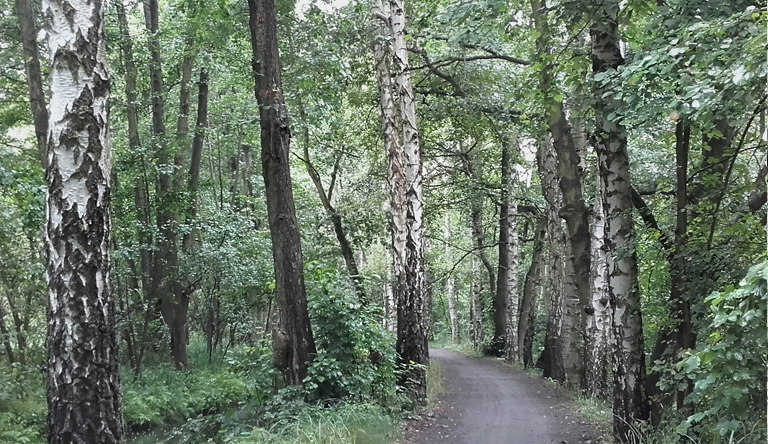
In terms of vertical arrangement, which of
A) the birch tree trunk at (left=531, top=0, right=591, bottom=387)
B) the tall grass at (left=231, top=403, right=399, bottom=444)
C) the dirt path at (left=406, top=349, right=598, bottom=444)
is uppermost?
the birch tree trunk at (left=531, top=0, right=591, bottom=387)

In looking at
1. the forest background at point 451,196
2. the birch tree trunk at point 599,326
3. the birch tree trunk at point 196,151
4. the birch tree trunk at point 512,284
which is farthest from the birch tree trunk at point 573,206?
the birch tree trunk at point 196,151

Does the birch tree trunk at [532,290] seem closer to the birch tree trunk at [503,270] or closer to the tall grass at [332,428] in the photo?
the birch tree trunk at [503,270]

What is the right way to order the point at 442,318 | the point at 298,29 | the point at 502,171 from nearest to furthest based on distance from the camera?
the point at 298,29 → the point at 502,171 → the point at 442,318

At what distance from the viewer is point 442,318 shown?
57406 mm

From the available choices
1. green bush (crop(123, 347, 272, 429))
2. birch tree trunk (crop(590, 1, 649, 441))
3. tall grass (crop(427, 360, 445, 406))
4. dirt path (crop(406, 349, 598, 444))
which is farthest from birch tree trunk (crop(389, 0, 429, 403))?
birch tree trunk (crop(590, 1, 649, 441))

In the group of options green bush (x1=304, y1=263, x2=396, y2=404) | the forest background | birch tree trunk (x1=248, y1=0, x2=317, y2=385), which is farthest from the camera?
birch tree trunk (x1=248, y1=0, x2=317, y2=385)

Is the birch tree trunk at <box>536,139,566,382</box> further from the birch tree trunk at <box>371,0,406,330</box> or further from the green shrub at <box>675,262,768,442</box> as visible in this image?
the green shrub at <box>675,262,768,442</box>

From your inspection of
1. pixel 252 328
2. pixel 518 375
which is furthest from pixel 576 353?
pixel 252 328

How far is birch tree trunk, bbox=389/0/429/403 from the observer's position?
10.6m

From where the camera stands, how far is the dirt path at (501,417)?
8484 mm

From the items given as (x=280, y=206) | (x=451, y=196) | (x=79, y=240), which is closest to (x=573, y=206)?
(x=451, y=196)

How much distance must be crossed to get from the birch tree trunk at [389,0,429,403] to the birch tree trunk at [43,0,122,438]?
6.38 metres

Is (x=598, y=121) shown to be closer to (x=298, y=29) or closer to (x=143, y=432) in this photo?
(x=298, y=29)

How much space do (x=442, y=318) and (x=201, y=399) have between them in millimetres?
43969
